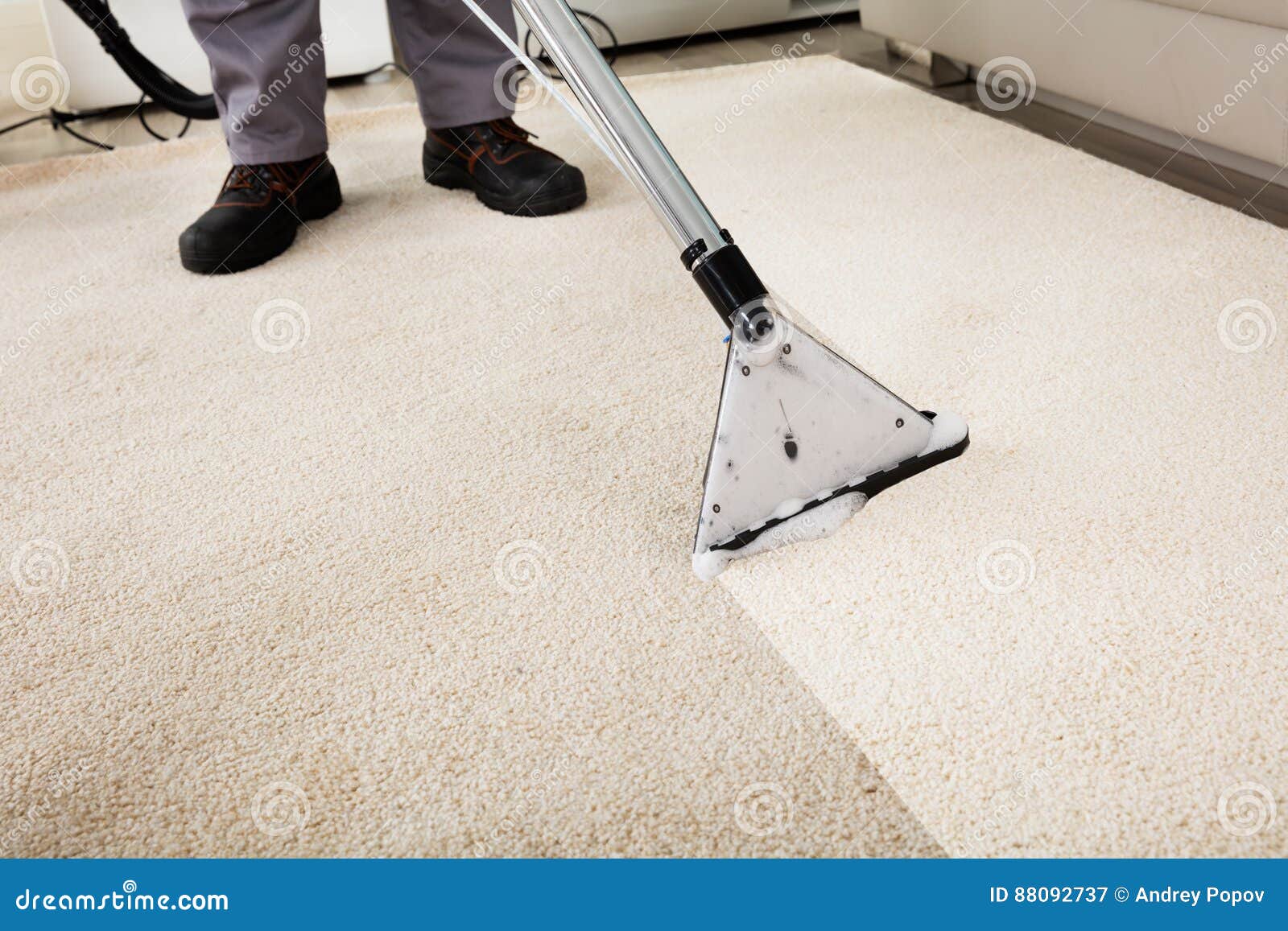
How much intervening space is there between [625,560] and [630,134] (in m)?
0.29

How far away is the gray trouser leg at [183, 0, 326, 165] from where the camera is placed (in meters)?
1.25

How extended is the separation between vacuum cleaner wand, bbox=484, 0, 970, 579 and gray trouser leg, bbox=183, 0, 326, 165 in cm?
66

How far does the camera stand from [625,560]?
2.38 feet

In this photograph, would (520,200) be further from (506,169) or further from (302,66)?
(302,66)

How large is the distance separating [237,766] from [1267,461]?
2.42 ft

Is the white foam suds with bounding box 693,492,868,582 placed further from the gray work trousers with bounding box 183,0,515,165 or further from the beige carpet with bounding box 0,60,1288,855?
the gray work trousers with bounding box 183,0,515,165

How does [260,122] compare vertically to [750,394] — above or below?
below

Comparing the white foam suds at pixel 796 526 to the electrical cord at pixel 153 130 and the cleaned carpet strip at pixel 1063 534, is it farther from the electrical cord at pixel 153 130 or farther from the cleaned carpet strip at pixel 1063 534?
the electrical cord at pixel 153 130

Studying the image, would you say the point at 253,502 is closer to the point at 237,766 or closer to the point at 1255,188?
the point at 237,766

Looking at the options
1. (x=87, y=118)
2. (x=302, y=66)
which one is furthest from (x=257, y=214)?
(x=87, y=118)

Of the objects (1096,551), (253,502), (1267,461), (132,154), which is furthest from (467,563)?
(132,154)

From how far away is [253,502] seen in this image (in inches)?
32.2

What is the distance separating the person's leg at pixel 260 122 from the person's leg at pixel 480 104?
0.45 ft
